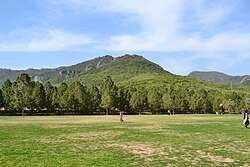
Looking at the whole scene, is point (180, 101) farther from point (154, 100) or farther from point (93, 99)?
point (93, 99)

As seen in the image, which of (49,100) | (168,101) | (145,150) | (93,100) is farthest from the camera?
(168,101)

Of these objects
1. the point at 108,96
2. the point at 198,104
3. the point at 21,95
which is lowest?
the point at 198,104

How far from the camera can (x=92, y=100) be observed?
370ft

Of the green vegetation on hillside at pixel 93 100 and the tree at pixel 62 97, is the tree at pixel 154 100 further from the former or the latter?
the tree at pixel 62 97

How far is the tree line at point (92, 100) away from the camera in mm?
98938

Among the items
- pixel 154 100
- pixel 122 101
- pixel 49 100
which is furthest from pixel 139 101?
pixel 49 100

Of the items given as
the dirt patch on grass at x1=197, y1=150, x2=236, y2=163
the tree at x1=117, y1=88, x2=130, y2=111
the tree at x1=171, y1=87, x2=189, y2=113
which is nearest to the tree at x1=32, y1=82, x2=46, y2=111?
the tree at x1=117, y1=88, x2=130, y2=111

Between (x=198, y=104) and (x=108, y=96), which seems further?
(x=198, y=104)

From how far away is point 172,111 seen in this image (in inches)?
4988

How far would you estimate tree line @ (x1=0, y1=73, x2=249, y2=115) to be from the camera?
9894 cm

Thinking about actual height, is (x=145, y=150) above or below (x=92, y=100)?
below

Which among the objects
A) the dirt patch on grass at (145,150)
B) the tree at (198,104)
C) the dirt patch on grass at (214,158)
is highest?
the tree at (198,104)

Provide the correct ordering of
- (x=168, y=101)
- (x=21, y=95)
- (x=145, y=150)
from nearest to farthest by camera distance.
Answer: (x=145, y=150)
(x=21, y=95)
(x=168, y=101)

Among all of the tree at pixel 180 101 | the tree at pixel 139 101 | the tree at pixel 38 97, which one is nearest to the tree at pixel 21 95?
the tree at pixel 38 97
